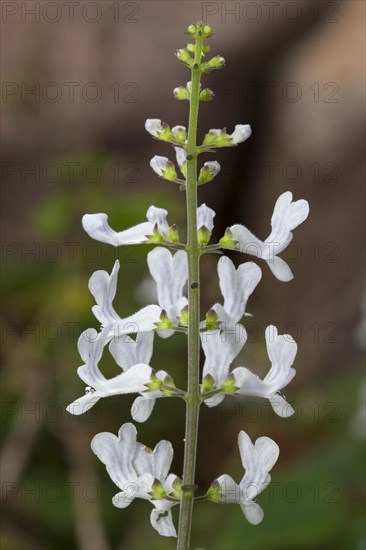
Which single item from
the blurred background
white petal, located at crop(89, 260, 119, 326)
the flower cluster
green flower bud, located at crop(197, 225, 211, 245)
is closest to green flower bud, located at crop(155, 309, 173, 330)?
the flower cluster

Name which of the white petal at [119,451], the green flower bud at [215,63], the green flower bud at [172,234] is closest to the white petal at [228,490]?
the white petal at [119,451]

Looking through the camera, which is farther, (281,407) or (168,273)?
(168,273)

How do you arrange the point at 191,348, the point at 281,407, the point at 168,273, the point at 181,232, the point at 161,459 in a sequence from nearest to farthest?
1. the point at 191,348
2. the point at 281,407
3. the point at 161,459
4. the point at 168,273
5. the point at 181,232

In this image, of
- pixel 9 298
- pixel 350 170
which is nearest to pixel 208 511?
pixel 9 298

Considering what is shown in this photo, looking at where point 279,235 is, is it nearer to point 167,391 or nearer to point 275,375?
point 275,375

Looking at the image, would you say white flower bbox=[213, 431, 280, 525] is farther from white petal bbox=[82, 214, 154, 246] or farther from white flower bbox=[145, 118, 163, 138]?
white flower bbox=[145, 118, 163, 138]

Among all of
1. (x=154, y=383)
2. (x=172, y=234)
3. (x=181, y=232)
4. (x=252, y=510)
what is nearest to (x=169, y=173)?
(x=172, y=234)

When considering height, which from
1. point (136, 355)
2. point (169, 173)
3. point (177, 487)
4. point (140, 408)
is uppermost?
point (169, 173)
